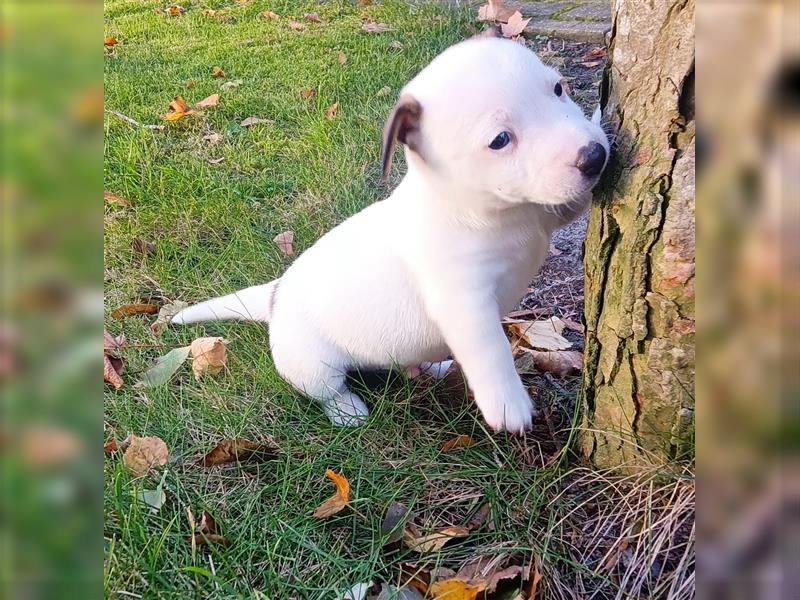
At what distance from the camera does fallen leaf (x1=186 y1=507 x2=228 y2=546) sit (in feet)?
5.66

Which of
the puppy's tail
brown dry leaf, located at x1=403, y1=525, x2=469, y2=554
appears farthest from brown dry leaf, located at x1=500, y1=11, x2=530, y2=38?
brown dry leaf, located at x1=403, y1=525, x2=469, y2=554

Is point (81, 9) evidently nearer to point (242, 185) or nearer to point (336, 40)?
point (242, 185)

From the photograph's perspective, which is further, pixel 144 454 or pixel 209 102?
pixel 209 102

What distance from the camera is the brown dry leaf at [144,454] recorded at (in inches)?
77.2

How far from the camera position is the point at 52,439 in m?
0.41

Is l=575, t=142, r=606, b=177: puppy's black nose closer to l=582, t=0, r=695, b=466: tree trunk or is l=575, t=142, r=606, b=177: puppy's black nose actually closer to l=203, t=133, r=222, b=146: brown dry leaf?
l=582, t=0, r=695, b=466: tree trunk

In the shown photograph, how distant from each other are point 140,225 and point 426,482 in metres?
2.14

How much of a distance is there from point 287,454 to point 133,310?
119 centimetres

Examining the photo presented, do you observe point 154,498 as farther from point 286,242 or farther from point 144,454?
point 286,242

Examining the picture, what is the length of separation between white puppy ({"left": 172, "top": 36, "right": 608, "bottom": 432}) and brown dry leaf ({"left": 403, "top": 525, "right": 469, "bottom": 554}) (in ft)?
0.92

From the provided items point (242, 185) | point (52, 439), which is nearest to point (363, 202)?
point (242, 185)

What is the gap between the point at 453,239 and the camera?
1.87 meters

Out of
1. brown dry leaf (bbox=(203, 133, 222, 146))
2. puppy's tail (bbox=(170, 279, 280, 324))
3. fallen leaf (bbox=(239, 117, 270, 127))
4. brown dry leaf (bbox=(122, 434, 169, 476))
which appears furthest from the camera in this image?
fallen leaf (bbox=(239, 117, 270, 127))

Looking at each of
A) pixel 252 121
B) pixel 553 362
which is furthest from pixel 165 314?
pixel 252 121
